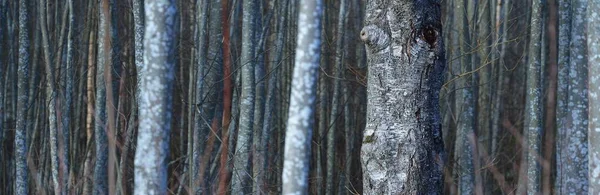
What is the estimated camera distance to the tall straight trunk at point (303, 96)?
246cm

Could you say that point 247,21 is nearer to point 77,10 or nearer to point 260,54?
point 260,54

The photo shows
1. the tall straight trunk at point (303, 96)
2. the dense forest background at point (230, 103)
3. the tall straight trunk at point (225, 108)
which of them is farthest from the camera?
the dense forest background at point (230, 103)

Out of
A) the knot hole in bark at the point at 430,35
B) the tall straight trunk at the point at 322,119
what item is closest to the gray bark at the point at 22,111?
the tall straight trunk at the point at 322,119

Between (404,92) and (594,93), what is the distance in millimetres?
901

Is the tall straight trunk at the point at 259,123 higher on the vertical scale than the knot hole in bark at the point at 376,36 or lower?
lower

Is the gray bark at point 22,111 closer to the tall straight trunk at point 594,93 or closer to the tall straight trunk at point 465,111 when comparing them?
the tall straight trunk at point 465,111

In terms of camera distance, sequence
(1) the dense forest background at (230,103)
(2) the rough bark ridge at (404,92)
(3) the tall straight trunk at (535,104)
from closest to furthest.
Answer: (2) the rough bark ridge at (404,92) < (1) the dense forest background at (230,103) < (3) the tall straight trunk at (535,104)

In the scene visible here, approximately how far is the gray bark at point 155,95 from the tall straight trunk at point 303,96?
15.3 inches

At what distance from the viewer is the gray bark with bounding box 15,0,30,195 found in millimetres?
5520

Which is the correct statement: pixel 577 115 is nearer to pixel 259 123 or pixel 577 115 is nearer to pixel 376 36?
pixel 259 123

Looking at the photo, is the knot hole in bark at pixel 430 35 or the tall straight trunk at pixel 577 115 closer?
the knot hole in bark at pixel 430 35

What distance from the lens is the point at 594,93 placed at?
3.48 metres

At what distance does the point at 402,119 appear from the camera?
326 cm

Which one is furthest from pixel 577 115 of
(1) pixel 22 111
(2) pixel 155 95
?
(1) pixel 22 111
